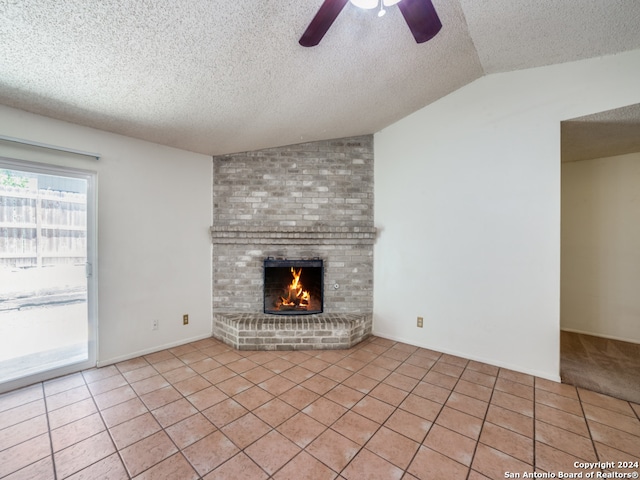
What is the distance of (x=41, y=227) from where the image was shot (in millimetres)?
2363

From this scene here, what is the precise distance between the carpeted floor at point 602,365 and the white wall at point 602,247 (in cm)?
29

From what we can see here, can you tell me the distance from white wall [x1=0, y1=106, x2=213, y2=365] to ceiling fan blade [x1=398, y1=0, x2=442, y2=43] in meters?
2.78

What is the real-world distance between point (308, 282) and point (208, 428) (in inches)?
75.7

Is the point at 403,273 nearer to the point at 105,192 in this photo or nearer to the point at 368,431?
the point at 368,431

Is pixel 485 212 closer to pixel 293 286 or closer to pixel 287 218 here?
pixel 287 218

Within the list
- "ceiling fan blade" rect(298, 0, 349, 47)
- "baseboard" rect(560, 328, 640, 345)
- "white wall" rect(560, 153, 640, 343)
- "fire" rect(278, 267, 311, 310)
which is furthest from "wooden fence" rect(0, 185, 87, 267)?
"baseboard" rect(560, 328, 640, 345)

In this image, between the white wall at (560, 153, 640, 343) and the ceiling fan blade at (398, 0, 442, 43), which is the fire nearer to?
the ceiling fan blade at (398, 0, 442, 43)

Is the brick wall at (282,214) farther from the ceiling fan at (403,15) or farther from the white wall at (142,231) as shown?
the ceiling fan at (403,15)

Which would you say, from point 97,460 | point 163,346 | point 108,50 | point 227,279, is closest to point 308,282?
point 227,279

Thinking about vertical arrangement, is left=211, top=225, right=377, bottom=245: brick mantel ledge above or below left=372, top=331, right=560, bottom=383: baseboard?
above

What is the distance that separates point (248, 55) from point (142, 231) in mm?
2139

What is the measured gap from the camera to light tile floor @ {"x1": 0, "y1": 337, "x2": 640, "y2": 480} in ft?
4.83

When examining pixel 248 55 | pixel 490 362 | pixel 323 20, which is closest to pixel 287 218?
pixel 248 55

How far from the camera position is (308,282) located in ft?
11.3
